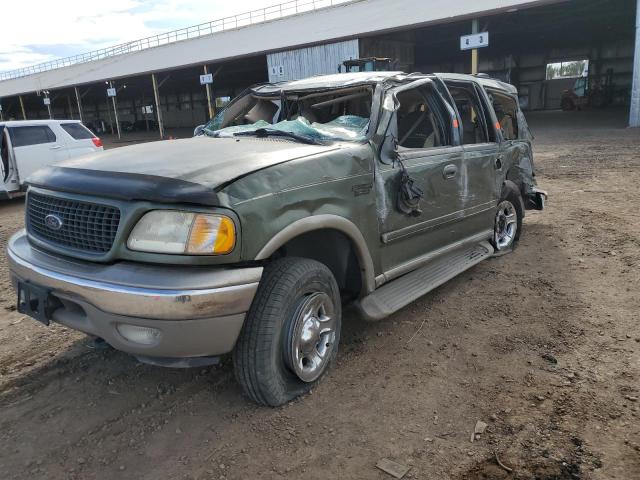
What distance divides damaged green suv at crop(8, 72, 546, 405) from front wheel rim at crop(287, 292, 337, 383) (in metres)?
0.01

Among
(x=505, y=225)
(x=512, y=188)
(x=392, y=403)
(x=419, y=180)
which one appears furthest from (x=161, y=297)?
(x=505, y=225)

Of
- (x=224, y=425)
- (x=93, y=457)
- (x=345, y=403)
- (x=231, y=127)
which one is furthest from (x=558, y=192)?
(x=93, y=457)

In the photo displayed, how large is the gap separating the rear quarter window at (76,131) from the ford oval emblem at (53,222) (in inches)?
352

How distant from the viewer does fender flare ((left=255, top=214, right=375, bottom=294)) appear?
2515 mm

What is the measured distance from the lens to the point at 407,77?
3.78m

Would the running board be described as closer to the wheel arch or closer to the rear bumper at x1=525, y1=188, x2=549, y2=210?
the wheel arch

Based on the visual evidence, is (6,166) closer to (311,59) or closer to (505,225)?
(505,225)

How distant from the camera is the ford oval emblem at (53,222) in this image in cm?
268

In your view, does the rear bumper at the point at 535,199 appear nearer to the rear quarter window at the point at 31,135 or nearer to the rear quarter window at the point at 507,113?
the rear quarter window at the point at 507,113

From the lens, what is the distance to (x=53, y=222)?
2.71 m

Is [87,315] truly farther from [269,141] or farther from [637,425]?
[637,425]

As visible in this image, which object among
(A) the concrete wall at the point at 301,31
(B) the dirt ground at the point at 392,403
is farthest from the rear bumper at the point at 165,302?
(A) the concrete wall at the point at 301,31

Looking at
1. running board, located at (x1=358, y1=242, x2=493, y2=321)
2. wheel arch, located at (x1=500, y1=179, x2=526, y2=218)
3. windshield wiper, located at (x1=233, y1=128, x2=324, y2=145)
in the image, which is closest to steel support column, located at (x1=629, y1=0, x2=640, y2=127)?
wheel arch, located at (x1=500, y1=179, x2=526, y2=218)

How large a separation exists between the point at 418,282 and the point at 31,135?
29.9 feet
